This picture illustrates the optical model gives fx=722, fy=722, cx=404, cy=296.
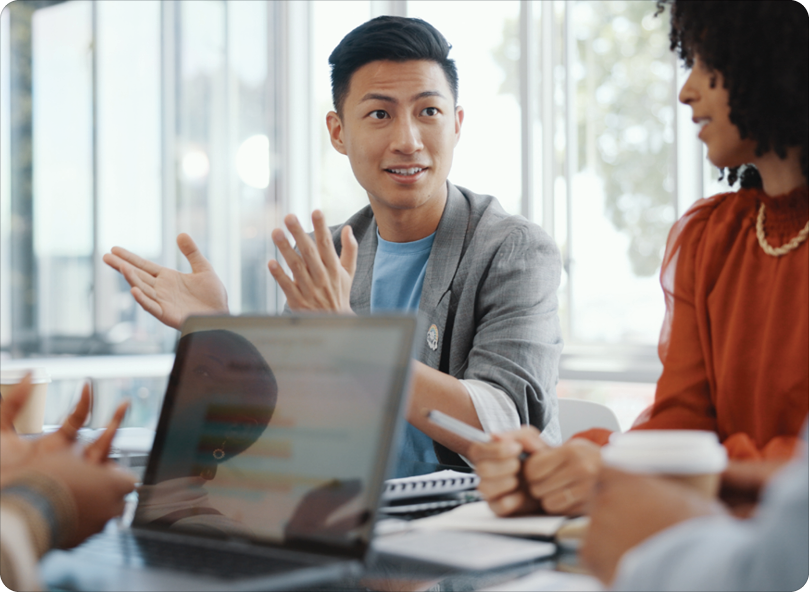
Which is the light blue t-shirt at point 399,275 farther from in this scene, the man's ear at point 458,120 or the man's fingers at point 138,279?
the man's fingers at point 138,279

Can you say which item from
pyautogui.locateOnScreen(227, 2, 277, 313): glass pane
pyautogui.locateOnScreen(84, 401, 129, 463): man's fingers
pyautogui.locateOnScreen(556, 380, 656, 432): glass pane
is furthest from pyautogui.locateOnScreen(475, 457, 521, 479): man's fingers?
pyautogui.locateOnScreen(227, 2, 277, 313): glass pane

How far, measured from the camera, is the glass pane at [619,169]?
2754mm

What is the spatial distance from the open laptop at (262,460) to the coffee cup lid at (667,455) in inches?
6.2

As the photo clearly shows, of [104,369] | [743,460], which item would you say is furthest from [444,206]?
[104,369]

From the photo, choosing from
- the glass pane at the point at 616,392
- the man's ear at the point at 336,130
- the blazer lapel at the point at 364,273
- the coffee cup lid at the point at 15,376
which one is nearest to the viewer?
the coffee cup lid at the point at 15,376

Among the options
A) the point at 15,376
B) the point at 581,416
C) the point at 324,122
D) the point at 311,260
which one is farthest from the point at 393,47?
the point at 324,122

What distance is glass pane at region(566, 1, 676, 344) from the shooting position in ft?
9.04

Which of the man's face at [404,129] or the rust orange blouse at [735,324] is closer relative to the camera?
the rust orange blouse at [735,324]

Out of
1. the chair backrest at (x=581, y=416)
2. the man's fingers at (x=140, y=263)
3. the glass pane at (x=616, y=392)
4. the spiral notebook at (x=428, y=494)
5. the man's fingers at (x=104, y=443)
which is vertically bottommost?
the glass pane at (x=616, y=392)

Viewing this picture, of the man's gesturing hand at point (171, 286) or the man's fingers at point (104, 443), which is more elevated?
the man's gesturing hand at point (171, 286)

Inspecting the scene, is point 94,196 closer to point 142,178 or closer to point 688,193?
point 142,178

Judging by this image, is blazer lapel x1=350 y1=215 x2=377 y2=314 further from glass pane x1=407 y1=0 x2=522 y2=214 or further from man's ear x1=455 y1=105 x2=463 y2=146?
glass pane x1=407 y1=0 x2=522 y2=214

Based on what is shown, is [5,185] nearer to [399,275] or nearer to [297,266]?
[399,275]

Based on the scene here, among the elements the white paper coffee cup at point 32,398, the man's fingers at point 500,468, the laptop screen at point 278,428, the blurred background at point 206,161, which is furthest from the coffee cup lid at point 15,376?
the blurred background at point 206,161
